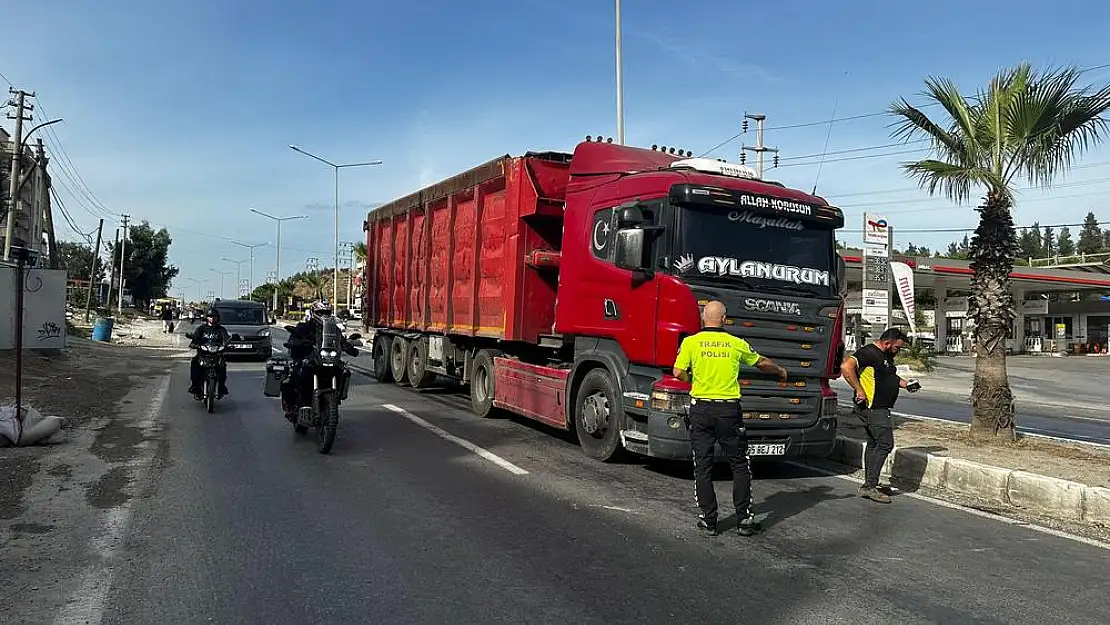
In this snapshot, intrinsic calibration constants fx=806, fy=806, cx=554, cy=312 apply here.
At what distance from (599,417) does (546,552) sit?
10.8 feet

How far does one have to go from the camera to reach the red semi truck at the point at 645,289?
763 cm

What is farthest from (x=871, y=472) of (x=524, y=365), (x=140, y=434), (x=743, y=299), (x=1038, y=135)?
(x=140, y=434)

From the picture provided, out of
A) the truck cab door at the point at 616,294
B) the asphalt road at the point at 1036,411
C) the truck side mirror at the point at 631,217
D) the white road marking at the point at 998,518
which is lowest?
the asphalt road at the point at 1036,411

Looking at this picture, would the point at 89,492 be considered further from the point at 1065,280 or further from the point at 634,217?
the point at 1065,280

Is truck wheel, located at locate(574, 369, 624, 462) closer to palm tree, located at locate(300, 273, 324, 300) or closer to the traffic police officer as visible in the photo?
the traffic police officer

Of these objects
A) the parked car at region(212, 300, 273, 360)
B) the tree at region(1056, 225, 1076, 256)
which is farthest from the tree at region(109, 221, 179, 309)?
the tree at region(1056, 225, 1076, 256)

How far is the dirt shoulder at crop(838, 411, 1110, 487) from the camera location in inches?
323

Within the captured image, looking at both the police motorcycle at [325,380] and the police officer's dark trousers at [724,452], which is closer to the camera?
the police officer's dark trousers at [724,452]

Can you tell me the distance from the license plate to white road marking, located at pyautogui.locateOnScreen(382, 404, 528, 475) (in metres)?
2.21

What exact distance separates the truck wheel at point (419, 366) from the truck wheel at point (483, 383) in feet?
8.76

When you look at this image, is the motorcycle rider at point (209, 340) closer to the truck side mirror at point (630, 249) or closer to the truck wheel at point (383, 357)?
the truck wheel at point (383, 357)

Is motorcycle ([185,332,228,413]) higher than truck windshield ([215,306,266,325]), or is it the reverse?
truck windshield ([215,306,266,325])

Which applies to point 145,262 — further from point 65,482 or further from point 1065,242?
point 1065,242

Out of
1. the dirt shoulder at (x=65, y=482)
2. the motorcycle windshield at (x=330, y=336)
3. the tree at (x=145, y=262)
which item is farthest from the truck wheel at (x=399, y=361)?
the tree at (x=145, y=262)
